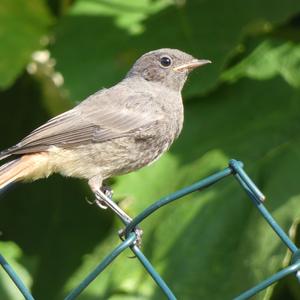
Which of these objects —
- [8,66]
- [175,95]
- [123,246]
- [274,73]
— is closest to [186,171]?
[175,95]

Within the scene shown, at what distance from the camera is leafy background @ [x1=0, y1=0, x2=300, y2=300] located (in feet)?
16.8

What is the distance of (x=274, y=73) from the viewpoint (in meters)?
5.83

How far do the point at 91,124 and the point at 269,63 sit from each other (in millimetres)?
1261

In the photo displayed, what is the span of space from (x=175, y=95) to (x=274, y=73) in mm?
753

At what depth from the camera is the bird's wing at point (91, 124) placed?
4.94 metres

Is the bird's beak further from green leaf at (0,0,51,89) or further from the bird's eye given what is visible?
green leaf at (0,0,51,89)

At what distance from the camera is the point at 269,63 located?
230 inches

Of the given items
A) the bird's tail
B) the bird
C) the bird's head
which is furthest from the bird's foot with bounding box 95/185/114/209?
the bird's head

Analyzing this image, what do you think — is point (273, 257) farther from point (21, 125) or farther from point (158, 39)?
point (21, 125)

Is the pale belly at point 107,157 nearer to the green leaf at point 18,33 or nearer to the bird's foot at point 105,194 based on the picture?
the bird's foot at point 105,194

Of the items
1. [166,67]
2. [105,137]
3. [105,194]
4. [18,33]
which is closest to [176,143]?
[166,67]

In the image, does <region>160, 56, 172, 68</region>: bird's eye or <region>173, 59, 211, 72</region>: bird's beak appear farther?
<region>160, 56, 172, 68</region>: bird's eye

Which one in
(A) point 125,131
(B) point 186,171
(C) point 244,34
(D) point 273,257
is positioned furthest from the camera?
(C) point 244,34

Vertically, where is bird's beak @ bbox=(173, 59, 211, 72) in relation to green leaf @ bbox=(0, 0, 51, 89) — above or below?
below
